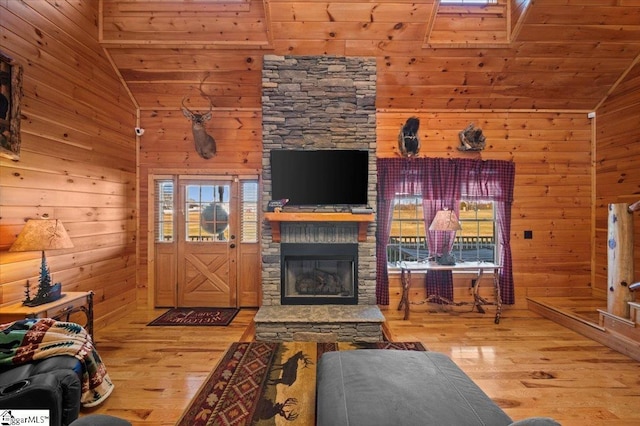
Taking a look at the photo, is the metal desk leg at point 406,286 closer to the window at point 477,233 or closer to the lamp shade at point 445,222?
the lamp shade at point 445,222

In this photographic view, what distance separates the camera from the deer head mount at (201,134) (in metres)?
4.15

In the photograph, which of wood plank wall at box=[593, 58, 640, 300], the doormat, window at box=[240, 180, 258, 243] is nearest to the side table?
the doormat

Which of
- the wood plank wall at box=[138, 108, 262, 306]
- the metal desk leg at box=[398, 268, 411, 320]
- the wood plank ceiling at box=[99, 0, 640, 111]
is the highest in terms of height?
the wood plank ceiling at box=[99, 0, 640, 111]

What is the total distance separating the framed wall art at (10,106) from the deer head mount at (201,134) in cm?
169

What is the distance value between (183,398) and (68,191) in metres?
2.51

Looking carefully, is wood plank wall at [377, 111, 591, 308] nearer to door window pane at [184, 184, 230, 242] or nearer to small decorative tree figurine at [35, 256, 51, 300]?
door window pane at [184, 184, 230, 242]

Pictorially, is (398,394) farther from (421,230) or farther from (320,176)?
(421,230)

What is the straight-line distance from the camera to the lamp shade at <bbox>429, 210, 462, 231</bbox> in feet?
13.0

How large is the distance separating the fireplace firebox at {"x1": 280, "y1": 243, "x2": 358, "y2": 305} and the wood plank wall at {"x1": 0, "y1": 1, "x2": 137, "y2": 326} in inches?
89.1

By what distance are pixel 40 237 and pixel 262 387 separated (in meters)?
2.13

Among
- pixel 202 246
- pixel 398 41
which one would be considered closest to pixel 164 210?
pixel 202 246

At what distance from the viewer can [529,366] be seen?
2836 millimetres

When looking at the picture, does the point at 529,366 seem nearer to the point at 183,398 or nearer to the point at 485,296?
the point at 485,296

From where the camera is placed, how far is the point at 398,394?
4.92ft
